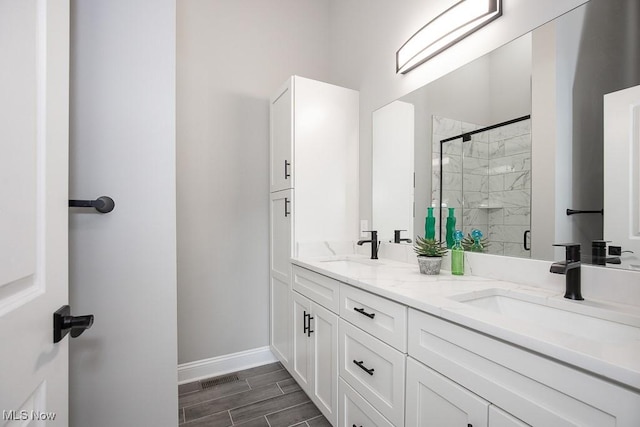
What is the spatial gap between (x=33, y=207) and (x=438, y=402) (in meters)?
1.13

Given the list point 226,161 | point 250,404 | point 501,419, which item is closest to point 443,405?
point 501,419

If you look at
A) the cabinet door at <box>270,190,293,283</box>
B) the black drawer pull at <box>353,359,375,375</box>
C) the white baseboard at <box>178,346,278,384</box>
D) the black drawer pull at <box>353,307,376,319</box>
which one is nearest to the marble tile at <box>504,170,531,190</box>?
the black drawer pull at <box>353,307,376,319</box>

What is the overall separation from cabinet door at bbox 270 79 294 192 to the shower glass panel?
940mm

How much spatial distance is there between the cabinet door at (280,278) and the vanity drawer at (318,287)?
0.54 feet

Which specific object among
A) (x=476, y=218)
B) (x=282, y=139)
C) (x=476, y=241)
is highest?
(x=282, y=139)

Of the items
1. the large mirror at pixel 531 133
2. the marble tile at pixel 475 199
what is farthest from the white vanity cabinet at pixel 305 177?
the marble tile at pixel 475 199

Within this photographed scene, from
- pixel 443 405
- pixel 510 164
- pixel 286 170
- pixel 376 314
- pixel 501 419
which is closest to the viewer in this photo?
pixel 501 419

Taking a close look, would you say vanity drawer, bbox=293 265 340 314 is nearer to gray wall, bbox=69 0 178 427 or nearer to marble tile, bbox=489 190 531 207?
gray wall, bbox=69 0 178 427

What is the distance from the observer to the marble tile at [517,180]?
1.18m

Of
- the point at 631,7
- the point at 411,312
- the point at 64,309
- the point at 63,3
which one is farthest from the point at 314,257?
the point at 631,7

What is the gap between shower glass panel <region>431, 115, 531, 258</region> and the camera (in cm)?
120

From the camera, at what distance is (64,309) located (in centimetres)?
65

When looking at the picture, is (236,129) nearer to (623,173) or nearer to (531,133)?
(531,133)

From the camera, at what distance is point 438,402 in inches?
34.1
